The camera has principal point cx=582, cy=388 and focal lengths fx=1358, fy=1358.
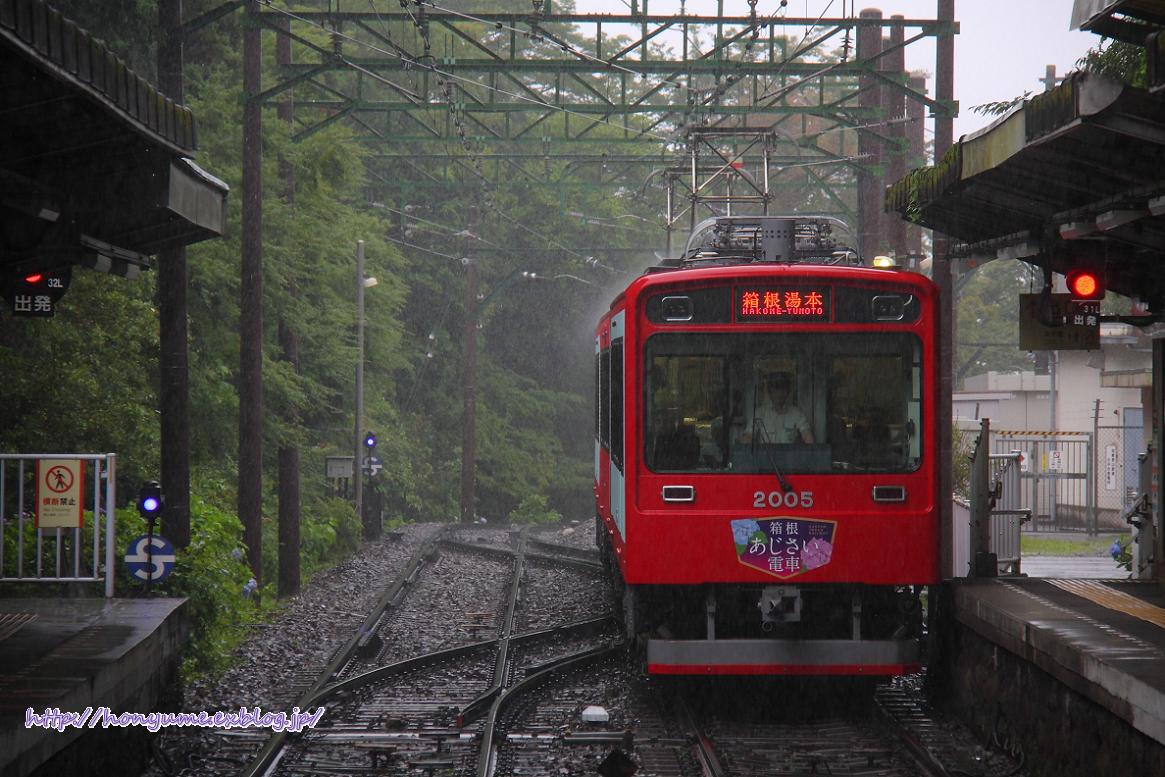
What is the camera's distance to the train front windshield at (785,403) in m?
9.27

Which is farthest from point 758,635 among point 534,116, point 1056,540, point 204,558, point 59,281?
point 534,116

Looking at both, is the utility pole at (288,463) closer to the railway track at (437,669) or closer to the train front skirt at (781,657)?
the railway track at (437,669)

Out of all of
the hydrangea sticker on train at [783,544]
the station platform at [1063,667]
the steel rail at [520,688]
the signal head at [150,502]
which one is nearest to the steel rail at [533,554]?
the steel rail at [520,688]

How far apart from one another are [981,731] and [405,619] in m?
7.48

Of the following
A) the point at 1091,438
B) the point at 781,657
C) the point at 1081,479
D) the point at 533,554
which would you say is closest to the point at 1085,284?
the point at 781,657

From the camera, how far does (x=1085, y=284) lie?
9219 mm

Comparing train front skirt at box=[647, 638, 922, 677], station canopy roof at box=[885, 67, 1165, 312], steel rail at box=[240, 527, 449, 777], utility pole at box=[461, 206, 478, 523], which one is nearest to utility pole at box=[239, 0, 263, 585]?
steel rail at box=[240, 527, 449, 777]

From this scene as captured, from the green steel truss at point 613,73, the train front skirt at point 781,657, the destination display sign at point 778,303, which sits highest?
the green steel truss at point 613,73

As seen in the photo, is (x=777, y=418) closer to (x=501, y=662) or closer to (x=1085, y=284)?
(x=1085, y=284)

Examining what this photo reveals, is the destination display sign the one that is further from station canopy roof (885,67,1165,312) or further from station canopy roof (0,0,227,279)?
station canopy roof (0,0,227,279)

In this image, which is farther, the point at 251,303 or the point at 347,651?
the point at 251,303

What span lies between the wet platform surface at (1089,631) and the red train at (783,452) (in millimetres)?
665

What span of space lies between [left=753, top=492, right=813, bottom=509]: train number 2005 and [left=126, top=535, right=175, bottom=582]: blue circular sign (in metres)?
4.19

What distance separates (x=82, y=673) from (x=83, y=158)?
9.36 feet
